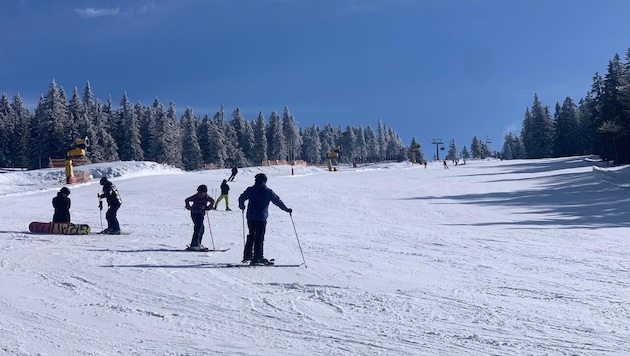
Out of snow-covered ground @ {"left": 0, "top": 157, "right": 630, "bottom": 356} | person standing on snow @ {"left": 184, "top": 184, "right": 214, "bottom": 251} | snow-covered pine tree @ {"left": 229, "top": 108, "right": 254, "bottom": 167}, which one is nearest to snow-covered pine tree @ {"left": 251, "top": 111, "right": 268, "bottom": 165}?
snow-covered pine tree @ {"left": 229, "top": 108, "right": 254, "bottom": 167}

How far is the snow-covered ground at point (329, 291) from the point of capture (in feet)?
18.6

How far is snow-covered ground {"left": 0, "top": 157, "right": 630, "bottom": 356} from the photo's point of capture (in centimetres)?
568

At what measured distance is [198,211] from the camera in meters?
13.1

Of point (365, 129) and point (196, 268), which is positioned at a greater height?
point (365, 129)

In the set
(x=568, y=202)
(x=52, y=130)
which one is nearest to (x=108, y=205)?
(x=568, y=202)

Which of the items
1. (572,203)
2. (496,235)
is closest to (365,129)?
(572,203)

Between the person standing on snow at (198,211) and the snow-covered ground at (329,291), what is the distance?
73 cm

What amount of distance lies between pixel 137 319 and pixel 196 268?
3591 mm

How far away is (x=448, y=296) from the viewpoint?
7770 mm

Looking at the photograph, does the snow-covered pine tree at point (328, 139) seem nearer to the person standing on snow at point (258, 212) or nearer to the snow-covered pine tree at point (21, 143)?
the snow-covered pine tree at point (21, 143)

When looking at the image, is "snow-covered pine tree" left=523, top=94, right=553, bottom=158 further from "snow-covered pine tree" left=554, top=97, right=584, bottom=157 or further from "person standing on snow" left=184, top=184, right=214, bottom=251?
"person standing on snow" left=184, top=184, right=214, bottom=251

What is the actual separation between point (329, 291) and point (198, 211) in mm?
5906

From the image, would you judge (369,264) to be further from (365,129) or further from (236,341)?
(365,129)

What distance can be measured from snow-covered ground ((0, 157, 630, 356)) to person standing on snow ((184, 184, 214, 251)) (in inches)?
28.7
